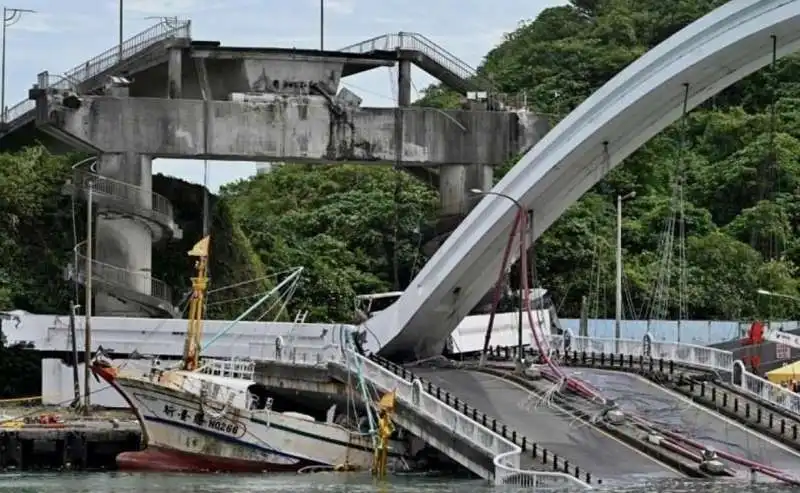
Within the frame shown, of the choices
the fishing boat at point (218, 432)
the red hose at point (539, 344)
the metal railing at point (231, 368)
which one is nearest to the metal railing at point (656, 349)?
the red hose at point (539, 344)

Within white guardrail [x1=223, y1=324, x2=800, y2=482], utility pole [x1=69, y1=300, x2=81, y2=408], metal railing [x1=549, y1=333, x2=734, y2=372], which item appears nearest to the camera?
white guardrail [x1=223, y1=324, x2=800, y2=482]

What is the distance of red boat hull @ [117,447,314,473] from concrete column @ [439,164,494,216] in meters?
21.0

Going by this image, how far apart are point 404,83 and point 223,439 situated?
23.2 meters

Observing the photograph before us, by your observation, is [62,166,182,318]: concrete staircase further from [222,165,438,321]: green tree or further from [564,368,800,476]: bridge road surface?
[564,368,800,476]: bridge road surface

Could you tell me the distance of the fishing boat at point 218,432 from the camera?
47.3 m

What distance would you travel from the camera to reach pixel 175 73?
6475 centimetres

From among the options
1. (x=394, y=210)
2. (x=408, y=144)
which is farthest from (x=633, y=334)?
(x=394, y=210)

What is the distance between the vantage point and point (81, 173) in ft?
208

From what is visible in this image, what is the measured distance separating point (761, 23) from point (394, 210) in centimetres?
4547

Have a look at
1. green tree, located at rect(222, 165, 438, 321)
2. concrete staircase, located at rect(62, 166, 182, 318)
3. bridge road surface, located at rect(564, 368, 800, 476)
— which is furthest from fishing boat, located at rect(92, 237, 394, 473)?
green tree, located at rect(222, 165, 438, 321)

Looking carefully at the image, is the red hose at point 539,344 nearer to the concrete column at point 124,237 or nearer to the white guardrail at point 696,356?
the white guardrail at point 696,356

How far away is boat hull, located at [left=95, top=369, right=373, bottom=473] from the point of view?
155 feet

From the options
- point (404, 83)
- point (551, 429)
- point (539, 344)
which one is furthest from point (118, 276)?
point (551, 429)

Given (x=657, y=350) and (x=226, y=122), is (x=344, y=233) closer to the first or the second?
(x=226, y=122)
